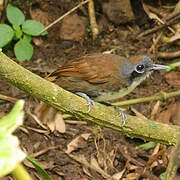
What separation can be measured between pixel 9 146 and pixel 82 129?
3616 mm

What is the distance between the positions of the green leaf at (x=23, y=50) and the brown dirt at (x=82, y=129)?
38cm

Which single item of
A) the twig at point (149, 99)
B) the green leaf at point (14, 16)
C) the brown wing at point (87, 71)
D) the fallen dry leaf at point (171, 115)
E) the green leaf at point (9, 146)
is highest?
the green leaf at point (14, 16)

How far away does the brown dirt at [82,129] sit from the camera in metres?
3.99

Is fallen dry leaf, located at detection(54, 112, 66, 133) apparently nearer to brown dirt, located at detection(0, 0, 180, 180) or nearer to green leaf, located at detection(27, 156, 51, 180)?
brown dirt, located at detection(0, 0, 180, 180)

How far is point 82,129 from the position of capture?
4309 millimetres

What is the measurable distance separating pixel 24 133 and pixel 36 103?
0.35 m

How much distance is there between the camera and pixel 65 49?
16.2 ft

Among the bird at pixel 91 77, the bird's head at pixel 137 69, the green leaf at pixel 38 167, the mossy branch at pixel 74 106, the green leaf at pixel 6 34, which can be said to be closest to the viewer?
the green leaf at pixel 38 167

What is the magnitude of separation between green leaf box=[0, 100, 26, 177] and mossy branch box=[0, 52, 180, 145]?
1.74 m

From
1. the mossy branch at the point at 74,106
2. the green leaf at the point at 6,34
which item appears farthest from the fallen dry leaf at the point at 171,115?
the green leaf at the point at 6,34

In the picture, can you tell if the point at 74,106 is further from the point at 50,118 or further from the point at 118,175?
the point at 50,118

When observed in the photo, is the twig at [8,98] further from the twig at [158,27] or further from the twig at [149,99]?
the twig at [158,27]

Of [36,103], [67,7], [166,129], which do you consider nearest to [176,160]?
[166,129]

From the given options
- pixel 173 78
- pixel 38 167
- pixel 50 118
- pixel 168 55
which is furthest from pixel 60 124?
pixel 38 167
